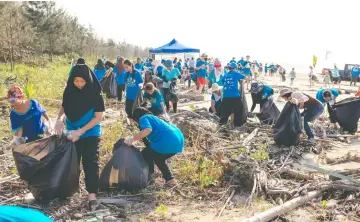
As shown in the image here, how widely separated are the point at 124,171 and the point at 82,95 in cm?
106

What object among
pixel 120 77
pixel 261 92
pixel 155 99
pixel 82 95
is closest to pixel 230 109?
pixel 261 92

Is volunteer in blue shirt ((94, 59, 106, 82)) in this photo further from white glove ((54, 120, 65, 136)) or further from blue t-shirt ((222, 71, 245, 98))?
white glove ((54, 120, 65, 136))

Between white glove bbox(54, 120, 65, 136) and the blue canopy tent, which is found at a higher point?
the blue canopy tent

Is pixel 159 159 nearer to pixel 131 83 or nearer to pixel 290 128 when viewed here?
pixel 290 128

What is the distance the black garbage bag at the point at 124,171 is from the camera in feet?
14.5

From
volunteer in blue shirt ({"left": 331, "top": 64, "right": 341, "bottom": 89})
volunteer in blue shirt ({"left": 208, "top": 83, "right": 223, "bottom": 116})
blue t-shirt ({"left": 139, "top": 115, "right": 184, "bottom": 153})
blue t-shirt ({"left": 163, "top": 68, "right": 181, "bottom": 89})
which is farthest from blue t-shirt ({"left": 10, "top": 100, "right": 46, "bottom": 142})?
volunteer in blue shirt ({"left": 331, "top": 64, "right": 341, "bottom": 89})

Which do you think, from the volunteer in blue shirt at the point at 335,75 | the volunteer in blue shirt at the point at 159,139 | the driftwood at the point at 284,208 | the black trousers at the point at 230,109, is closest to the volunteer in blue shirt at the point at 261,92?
the black trousers at the point at 230,109

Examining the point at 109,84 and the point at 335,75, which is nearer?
the point at 109,84

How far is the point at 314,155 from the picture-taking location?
21.5 feet

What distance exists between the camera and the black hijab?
3.83m

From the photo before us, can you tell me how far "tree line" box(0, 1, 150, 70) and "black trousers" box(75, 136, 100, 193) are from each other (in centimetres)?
1488

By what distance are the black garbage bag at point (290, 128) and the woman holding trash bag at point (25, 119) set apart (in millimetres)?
4051

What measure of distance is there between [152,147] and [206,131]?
2.30m

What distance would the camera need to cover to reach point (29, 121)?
437 cm
